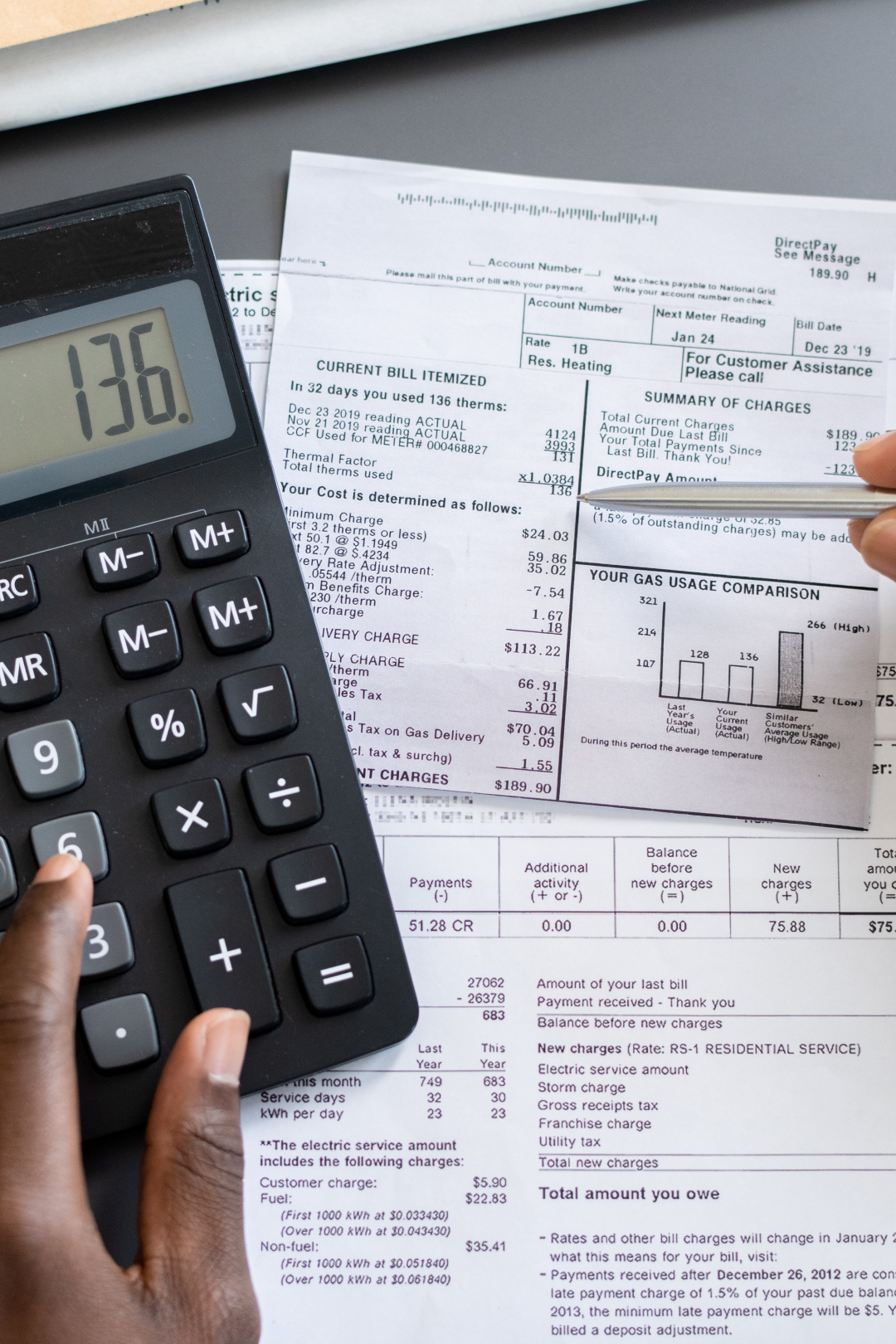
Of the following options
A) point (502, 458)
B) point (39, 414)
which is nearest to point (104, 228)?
point (39, 414)

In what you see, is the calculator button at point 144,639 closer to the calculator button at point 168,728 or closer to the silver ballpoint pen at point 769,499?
the calculator button at point 168,728

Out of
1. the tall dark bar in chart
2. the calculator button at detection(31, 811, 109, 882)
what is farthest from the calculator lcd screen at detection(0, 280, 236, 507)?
A: the tall dark bar in chart

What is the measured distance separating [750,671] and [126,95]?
0.38 meters

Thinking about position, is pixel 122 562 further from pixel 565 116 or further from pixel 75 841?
pixel 565 116

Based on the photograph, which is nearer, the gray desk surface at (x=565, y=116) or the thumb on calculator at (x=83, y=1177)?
the thumb on calculator at (x=83, y=1177)

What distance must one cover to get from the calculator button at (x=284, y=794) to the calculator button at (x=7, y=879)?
0.28 ft

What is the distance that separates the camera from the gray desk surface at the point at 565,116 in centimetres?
43

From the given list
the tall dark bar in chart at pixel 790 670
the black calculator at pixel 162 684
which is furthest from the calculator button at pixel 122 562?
the tall dark bar in chart at pixel 790 670

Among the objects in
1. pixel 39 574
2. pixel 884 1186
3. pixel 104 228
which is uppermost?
pixel 104 228

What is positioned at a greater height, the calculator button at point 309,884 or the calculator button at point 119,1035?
the calculator button at point 309,884

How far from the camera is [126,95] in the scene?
0.42 metres

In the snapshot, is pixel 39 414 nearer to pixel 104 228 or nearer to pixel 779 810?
pixel 104 228

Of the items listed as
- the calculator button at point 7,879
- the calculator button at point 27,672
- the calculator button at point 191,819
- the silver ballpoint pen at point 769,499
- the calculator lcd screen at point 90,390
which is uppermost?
the calculator lcd screen at point 90,390

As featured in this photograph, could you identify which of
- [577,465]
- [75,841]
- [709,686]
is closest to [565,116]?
[577,465]
